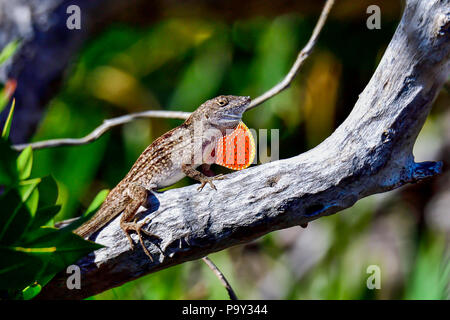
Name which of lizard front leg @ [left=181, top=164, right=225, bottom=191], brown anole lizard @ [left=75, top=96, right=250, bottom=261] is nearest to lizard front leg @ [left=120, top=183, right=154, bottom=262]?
brown anole lizard @ [left=75, top=96, right=250, bottom=261]

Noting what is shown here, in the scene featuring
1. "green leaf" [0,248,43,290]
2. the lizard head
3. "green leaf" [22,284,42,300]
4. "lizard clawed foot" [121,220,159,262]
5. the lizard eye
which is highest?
the lizard eye

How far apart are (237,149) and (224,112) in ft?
0.61

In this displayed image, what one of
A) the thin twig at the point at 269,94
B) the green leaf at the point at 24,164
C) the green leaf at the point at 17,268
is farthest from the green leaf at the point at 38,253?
the thin twig at the point at 269,94

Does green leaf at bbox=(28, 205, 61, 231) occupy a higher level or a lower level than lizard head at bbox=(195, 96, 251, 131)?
lower

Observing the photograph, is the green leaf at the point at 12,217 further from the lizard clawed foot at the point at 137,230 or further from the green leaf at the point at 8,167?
the lizard clawed foot at the point at 137,230

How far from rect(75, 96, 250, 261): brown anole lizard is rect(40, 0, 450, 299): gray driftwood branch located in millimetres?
78

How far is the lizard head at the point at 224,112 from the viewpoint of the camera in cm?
129

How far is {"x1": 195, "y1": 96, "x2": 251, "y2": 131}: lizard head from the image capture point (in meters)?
1.29

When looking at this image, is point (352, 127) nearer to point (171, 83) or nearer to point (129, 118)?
point (129, 118)

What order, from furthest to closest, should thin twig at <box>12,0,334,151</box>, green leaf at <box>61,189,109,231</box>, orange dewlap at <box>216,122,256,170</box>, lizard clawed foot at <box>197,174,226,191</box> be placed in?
1. thin twig at <box>12,0,334,151</box>
2. lizard clawed foot at <box>197,174,226,191</box>
3. orange dewlap at <box>216,122,256,170</box>
4. green leaf at <box>61,189,109,231</box>

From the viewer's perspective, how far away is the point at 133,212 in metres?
1.26

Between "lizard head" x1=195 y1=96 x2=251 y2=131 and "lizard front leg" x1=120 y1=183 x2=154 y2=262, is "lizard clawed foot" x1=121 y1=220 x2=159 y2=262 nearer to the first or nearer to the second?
"lizard front leg" x1=120 y1=183 x2=154 y2=262

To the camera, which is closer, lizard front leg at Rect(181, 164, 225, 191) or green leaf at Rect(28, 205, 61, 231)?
green leaf at Rect(28, 205, 61, 231)

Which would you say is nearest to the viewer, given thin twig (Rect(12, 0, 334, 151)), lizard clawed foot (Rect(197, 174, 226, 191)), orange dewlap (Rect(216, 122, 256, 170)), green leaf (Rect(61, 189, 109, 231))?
green leaf (Rect(61, 189, 109, 231))
